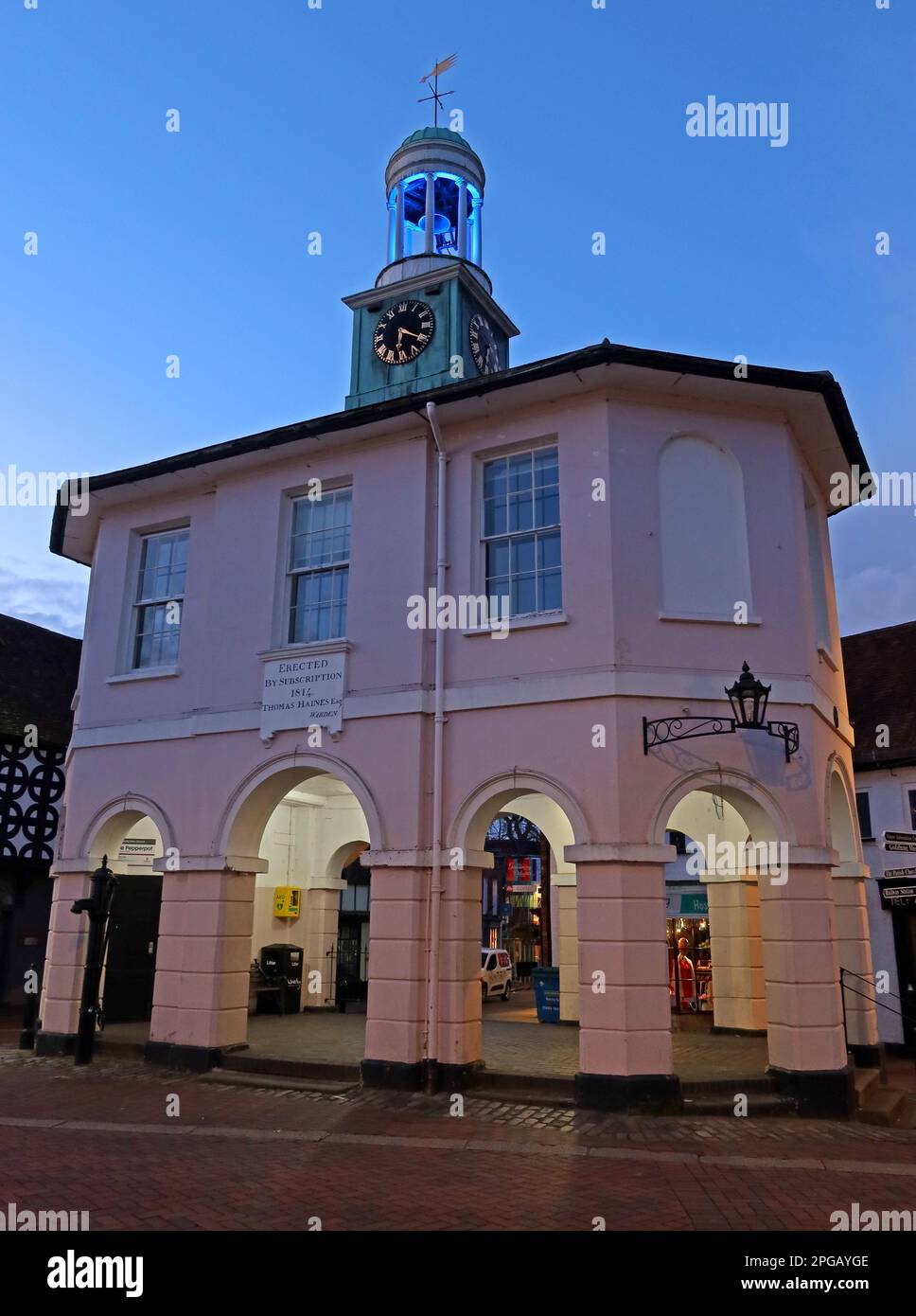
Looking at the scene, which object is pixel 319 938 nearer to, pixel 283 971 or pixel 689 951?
pixel 283 971

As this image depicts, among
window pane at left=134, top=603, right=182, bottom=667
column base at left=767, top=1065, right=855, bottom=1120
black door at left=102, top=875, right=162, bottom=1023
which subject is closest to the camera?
column base at left=767, top=1065, right=855, bottom=1120

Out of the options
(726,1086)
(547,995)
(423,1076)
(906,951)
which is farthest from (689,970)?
(423,1076)

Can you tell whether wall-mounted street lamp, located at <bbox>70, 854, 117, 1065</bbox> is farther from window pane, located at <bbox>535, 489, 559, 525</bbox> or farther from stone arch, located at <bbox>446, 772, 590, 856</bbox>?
window pane, located at <bbox>535, 489, 559, 525</bbox>

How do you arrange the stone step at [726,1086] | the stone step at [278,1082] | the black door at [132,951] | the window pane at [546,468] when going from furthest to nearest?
the black door at [132,951], the window pane at [546,468], the stone step at [278,1082], the stone step at [726,1086]

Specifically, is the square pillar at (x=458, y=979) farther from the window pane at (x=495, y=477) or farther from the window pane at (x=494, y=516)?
the window pane at (x=495, y=477)

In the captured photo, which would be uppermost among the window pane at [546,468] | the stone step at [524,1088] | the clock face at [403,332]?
the clock face at [403,332]

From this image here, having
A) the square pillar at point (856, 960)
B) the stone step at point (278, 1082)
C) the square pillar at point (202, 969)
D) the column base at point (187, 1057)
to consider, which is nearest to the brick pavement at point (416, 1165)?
the stone step at point (278, 1082)

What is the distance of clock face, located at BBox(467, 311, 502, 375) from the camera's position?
15867 mm

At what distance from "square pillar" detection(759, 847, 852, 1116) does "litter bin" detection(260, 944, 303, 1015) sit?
942cm

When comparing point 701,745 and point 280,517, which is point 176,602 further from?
point 701,745

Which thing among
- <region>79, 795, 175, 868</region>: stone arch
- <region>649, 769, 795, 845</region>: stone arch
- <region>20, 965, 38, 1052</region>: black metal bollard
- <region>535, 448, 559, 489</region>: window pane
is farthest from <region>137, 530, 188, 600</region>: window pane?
<region>649, 769, 795, 845</region>: stone arch

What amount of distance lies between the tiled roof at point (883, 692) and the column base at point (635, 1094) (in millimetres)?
11256

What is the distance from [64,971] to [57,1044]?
0.98m

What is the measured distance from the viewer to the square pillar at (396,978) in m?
10.8
